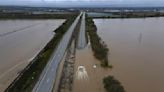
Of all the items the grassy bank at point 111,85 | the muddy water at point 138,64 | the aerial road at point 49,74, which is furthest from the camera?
the muddy water at point 138,64

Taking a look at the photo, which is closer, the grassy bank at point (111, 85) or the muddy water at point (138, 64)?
the grassy bank at point (111, 85)

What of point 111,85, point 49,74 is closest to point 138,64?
point 111,85

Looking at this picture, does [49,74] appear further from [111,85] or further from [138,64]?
[138,64]

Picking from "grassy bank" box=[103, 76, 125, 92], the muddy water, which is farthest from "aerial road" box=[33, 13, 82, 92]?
the muddy water

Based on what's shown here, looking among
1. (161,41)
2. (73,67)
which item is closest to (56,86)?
(73,67)

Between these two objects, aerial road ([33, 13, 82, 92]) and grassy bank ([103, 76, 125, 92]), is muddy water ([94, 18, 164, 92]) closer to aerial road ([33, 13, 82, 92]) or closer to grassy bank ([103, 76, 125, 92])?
grassy bank ([103, 76, 125, 92])

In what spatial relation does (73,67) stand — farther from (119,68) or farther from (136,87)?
(136,87)

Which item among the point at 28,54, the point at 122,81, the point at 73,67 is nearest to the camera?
the point at 122,81

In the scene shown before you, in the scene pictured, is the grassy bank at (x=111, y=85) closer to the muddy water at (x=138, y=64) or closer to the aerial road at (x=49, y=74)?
the muddy water at (x=138, y=64)

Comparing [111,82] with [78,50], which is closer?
[111,82]

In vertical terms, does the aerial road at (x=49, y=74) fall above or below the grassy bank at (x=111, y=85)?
above

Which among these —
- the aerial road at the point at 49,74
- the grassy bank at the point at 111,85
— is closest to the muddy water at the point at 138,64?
the grassy bank at the point at 111,85
